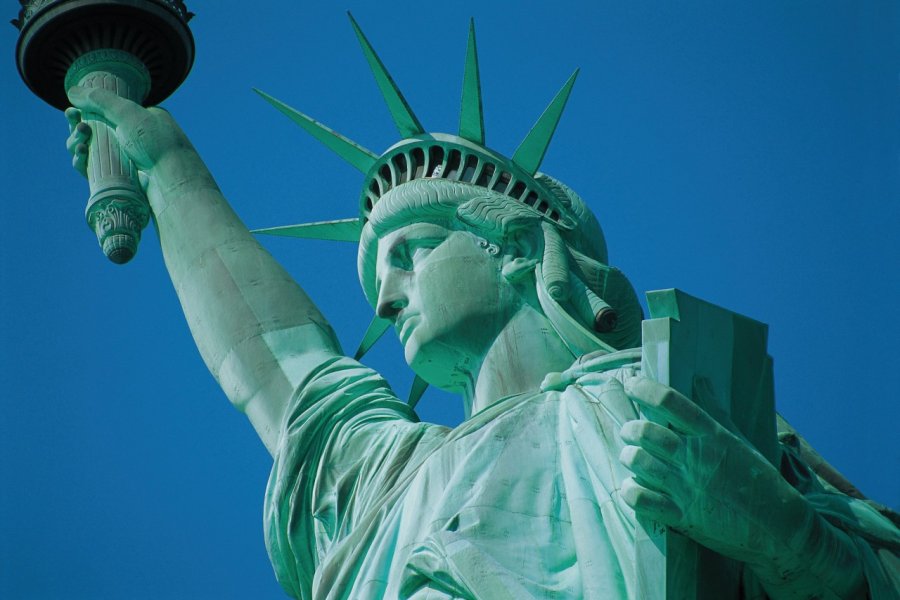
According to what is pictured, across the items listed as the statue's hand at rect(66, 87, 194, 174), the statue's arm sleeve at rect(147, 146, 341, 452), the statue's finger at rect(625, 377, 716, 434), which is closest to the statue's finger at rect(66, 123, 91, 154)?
the statue's hand at rect(66, 87, 194, 174)

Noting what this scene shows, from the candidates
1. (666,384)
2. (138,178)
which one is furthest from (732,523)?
(138,178)

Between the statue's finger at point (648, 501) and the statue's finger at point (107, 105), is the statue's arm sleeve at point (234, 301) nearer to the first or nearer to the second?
the statue's finger at point (107, 105)

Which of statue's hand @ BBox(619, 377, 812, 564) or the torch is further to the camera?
the torch

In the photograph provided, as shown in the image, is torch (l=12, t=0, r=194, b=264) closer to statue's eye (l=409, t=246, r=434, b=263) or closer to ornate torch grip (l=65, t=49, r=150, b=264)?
ornate torch grip (l=65, t=49, r=150, b=264)

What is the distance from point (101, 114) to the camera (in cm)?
1462

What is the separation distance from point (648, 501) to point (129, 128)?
20.6 feet

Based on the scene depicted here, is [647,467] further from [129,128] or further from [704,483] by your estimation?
[129,128]

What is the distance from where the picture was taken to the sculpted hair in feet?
39.3

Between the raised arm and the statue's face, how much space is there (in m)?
0.92

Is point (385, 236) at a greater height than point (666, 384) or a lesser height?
greater

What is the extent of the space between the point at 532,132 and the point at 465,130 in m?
0.42

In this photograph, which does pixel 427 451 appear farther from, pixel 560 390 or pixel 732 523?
pixel 732 523

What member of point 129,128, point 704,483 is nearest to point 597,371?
point 704,483

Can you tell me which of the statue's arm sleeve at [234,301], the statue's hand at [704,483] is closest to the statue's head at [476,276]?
the statue's arm sleeve at [234,301]
